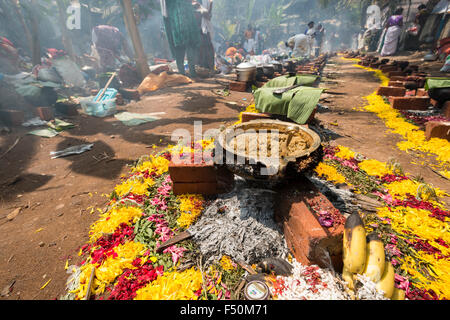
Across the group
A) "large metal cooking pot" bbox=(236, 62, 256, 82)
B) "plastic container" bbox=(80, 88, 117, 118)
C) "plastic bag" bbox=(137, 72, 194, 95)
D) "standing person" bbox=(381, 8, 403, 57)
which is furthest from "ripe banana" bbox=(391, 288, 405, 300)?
"standing person" bbox=(381, 8, 403, 57)

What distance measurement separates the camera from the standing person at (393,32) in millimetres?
16953

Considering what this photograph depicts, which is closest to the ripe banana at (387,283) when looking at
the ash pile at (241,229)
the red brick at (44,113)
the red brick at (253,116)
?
the ash pile at (241,229)

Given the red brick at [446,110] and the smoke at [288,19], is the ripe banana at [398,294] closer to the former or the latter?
the red brick at [446,110]

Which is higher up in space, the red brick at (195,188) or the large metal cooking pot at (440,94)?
the large metal cooking pot at (440,94)

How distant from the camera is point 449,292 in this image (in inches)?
73.2

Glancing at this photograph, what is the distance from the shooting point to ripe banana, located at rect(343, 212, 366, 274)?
187cm

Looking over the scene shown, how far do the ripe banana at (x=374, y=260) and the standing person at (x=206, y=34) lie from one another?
16235mm

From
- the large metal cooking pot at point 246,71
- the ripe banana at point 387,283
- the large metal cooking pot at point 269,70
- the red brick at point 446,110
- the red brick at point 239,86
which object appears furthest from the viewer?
the large metal cooking pot at point 269,70

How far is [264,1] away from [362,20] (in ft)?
113

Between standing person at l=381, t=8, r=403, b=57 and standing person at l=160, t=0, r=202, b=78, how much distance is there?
55.3 feet

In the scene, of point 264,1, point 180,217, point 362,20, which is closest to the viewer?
point 180,217

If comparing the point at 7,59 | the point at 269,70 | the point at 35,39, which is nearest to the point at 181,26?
the point at 269,70

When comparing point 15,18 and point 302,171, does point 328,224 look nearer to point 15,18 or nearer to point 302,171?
point 302,171
